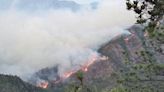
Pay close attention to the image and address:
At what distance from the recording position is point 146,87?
79812mm

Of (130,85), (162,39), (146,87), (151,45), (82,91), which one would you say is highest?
(162,39)

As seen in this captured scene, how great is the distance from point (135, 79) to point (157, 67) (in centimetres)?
2049

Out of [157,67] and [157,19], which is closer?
[157,19]

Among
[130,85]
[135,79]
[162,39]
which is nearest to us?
[162,39]

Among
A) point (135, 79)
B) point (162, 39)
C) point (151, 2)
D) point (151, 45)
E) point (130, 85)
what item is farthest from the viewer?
point (130, 85)

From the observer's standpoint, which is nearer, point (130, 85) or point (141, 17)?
point (141, 17)

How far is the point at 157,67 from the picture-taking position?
5550 centimetres

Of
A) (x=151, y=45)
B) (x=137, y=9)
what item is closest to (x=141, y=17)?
(x=137, y=9)

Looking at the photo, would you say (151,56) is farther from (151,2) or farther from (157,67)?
(151,2)

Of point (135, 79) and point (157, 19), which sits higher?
point (157, 19)

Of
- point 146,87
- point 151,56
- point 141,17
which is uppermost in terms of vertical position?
point 141,17

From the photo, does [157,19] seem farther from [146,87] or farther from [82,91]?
[146,87]

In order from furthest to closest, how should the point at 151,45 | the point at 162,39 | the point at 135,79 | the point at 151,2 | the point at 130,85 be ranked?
the point at 130,85 → the point at 135,79 → the point at 151,45 → the point at 162,39 → the point at 151,2

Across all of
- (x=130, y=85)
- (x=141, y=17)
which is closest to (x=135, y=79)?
(x=130, y=85)
